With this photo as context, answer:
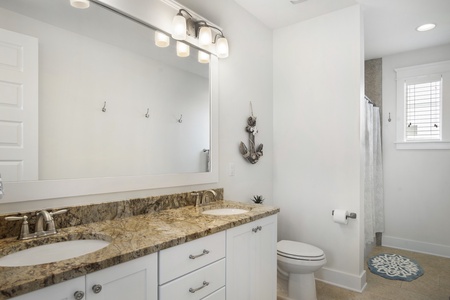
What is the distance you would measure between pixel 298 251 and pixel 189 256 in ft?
4.17

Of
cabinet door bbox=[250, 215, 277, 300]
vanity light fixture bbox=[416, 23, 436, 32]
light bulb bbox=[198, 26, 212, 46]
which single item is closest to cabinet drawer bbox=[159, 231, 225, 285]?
cabinet door bbox=[250, 215, 277, 300]

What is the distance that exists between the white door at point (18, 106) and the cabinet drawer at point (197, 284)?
2.64 ft

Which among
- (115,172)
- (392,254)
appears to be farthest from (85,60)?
(392,254)

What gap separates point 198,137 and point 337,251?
170 cm

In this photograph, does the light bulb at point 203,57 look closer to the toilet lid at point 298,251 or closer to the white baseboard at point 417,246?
the toilet lid at point 298,251

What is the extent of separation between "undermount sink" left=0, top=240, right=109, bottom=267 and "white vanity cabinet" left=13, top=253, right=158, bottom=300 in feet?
0.87

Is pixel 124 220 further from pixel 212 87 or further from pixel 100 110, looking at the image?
pixel 212 87

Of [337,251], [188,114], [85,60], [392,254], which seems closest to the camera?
[85,60]

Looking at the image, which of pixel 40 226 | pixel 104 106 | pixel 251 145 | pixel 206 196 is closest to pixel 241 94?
pixel 251 145

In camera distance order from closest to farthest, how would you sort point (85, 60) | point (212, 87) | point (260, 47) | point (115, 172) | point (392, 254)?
1. point (85, 60)
2. point (115, 172)
3. point (212, 87)
4. point (260, 47)
5. point (392, 254)

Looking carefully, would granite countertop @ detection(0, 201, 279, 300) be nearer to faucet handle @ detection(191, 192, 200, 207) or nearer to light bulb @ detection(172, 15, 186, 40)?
faucet handle @ detection(191, 192, 200, 207)

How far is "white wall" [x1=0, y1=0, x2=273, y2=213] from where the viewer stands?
2.28 metres

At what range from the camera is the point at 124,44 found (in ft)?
5.30

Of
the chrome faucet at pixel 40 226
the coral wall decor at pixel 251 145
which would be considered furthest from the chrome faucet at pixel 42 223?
the coral wall decor at pixel 251 145
